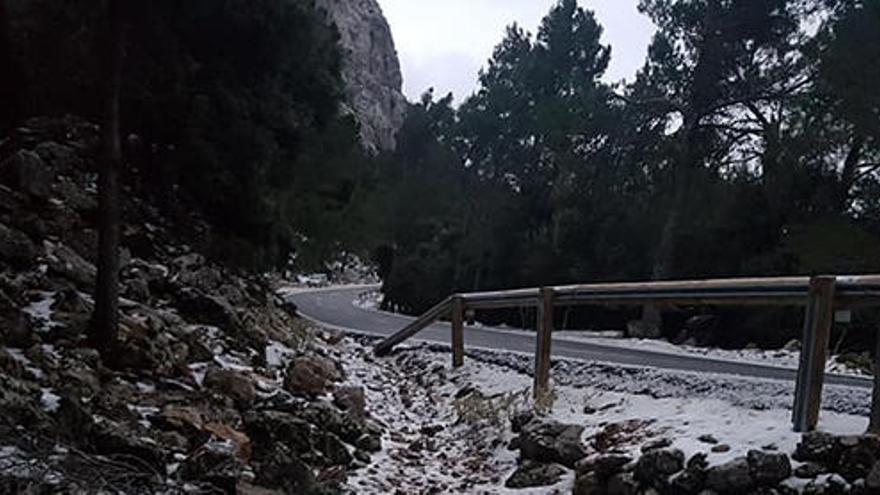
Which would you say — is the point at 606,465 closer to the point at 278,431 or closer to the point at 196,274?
the point at 278,431

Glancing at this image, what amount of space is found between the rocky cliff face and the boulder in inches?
3845

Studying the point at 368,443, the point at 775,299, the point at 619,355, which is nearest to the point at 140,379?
the point at 368,443

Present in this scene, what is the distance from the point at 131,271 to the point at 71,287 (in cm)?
185

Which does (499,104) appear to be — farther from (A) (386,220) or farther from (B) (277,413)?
(B) (277,413)

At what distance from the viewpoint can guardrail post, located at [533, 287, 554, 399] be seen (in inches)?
289

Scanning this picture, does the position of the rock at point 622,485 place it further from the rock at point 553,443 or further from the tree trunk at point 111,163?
the tree trunk at point 111,163

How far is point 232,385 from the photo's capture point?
686 centimetres

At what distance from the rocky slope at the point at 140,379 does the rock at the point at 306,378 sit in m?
0.02

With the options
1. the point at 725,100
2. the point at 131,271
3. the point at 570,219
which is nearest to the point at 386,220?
the point at 570,219

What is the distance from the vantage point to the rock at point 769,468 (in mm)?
4082

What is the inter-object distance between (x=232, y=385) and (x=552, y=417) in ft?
9.14

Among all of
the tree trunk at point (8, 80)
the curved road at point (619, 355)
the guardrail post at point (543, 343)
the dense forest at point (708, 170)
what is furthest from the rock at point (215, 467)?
the dense forest at point (708, 170)

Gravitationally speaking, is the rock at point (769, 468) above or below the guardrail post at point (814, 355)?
below

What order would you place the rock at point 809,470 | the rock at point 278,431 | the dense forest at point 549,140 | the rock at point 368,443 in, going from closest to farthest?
1. the rock at point 809,470
2. the rock at point 278,431
3. the rock at point 368,443
4. the dense forest at point 549,140
